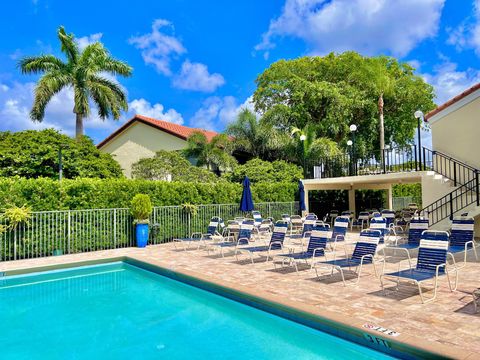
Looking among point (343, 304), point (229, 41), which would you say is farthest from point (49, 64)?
point (343, 304)

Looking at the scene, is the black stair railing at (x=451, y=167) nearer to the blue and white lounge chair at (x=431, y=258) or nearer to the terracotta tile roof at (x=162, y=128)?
the blue and white lounge chair at (x=431, y=258)

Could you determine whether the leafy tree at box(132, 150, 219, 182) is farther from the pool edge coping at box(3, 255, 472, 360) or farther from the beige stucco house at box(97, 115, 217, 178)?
the pool edge coping at box(3, 255, 472, 360)

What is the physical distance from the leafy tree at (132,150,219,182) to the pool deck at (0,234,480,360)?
11.2 metres

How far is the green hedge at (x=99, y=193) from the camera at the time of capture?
12.6 m

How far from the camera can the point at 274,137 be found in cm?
2703

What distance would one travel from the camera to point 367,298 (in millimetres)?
6805

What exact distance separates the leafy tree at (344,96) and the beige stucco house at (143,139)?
687cm

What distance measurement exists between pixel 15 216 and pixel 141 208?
13.6ft

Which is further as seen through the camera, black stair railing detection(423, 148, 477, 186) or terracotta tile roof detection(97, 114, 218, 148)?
terracotta tile roof detection(97, 114, 218, 148)

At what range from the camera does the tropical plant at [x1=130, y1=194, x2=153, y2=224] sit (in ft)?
47.7

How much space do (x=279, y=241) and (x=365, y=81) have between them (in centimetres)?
2506

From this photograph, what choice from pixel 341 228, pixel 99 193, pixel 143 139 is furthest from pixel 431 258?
pixel 143 139

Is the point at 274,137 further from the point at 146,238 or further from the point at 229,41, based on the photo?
the point at 146,238

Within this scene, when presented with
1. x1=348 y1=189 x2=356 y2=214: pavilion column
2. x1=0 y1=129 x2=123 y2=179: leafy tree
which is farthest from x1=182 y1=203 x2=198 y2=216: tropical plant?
x1=348 y1=189 x2=356 y2=214: pavilion column
